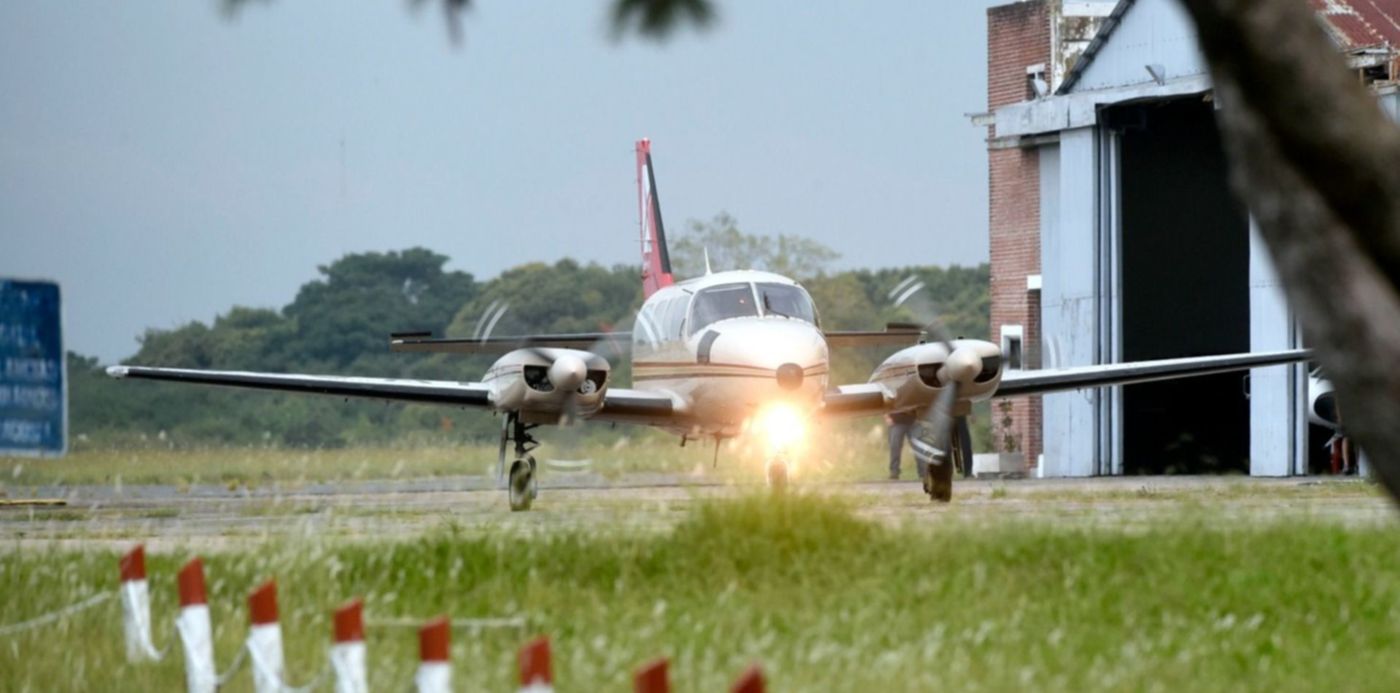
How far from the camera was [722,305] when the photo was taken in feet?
73.6

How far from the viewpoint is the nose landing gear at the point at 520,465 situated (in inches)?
819

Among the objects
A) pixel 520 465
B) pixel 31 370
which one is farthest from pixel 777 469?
pixel 31 370

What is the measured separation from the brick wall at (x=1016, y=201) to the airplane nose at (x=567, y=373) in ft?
58.8

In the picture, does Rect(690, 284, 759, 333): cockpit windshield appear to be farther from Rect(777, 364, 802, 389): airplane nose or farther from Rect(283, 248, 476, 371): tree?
Rect(283, 248, 476, 371): tree

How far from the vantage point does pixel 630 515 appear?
15703 millimetres

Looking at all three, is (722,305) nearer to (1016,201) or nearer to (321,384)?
(321,384)

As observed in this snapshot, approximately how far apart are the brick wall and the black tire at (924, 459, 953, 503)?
17512 millimetres

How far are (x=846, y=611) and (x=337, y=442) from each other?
21.4 m

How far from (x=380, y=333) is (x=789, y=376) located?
31.1 metres

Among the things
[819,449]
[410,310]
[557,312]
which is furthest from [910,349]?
[410,310]

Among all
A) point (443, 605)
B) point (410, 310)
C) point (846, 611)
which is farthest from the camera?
point (410, 310)

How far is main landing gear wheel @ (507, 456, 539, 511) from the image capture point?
68.5ft

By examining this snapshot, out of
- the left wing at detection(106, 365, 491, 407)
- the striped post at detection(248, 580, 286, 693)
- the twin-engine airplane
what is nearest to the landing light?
the twin-engine airplane

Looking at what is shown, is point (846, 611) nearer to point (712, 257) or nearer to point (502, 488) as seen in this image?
point (712, 257)
